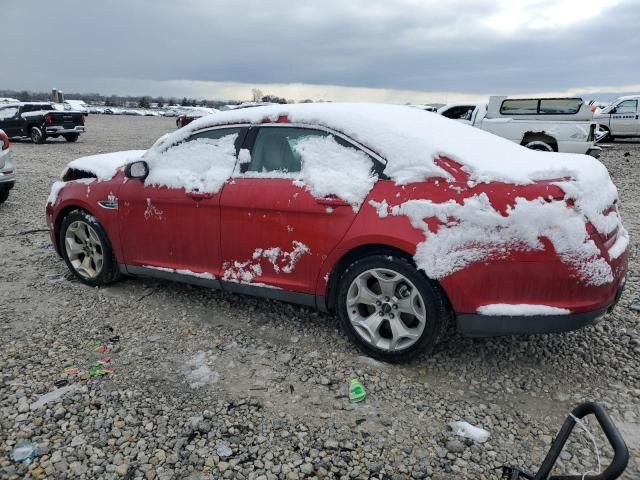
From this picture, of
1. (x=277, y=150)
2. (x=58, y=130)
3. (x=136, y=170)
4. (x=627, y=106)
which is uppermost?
(x=627, y=106)

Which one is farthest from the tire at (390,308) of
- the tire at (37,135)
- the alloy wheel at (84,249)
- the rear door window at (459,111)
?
the tire at (37,135)

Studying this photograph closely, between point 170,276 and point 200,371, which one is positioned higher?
point 170,276

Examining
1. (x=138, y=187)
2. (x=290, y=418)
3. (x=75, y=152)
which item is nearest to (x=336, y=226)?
(x=290, y=418)

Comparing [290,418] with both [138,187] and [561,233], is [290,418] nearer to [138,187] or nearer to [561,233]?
[561,233]

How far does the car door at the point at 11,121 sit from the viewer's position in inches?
738

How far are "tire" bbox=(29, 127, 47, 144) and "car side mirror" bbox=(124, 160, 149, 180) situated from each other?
672 inches

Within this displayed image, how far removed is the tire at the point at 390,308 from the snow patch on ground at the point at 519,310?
251 mm

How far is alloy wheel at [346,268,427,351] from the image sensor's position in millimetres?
3072

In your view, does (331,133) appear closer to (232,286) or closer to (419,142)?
(419,142)

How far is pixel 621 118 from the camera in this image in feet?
60.7

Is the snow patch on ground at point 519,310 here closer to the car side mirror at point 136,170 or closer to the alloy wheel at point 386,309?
the alloy wheel at point 386,309

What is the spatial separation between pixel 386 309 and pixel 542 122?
10897mm

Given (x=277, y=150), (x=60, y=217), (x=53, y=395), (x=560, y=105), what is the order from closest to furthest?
1. (x=53, y=395)
2. (x=277, y=150)
3. (x=60, y=217)
4. (x=560, y=105)

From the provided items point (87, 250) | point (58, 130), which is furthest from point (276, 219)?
point (58, 130)
